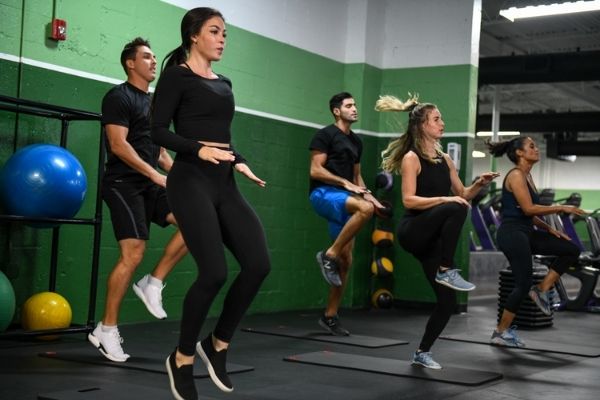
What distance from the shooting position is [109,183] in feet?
15.2

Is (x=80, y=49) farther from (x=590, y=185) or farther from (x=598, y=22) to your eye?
(x=590, y=185)

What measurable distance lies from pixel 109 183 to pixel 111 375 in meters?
1.13

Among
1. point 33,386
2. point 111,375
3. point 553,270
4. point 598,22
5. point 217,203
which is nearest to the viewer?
point 217,203

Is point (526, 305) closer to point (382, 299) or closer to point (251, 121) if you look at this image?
point (382, 299)

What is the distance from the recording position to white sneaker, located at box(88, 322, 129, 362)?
14.5ft

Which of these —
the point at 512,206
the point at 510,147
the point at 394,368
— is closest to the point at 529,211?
the point at 512,206

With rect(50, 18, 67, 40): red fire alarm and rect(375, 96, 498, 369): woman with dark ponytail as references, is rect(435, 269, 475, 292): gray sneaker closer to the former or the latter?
rect(375, 96, 498, 369): woman with dark ponytail

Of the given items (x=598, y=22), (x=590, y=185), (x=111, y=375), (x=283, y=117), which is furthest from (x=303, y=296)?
(x=590, y=185)

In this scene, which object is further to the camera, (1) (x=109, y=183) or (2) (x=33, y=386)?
(1) (x=109, y=183)

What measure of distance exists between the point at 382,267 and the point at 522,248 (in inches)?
104

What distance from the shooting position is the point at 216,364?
324cm

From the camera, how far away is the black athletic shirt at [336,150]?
5957 mm

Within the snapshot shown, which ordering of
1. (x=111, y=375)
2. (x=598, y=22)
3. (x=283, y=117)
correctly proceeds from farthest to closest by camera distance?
1. (x=598, y=22)
2. (x=283, y=117)
3. (x=111, y=375)

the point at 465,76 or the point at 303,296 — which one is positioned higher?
the point at 465,76
